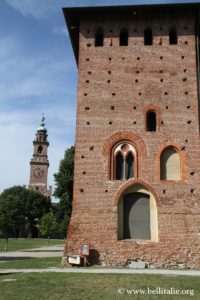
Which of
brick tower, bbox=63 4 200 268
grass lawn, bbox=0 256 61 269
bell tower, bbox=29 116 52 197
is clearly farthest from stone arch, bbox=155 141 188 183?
bell tower, bbox=29 116 52 197

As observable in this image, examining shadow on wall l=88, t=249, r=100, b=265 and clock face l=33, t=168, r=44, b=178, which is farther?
clock face l=33, t=168, r=44, b=178

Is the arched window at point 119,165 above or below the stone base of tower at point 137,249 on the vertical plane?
above

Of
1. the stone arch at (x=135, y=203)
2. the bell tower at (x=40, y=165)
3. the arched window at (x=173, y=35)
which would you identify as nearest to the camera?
the stone arch at (x=135, y=203)

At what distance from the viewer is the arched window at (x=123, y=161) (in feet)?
59.7

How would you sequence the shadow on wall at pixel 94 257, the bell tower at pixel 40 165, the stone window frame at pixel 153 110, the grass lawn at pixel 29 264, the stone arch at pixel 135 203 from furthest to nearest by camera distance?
1. the bell tower at pixel 40 165
2. the stone window frame at pixel 153 110
3. the stone arch at pixel 135 203
4. the shadow on wall at pixel 94 257
5. the grass lawn at pixel 29 264

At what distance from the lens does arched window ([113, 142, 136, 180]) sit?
717 inches

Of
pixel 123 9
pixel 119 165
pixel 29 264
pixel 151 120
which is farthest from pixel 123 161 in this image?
pixel 123 9

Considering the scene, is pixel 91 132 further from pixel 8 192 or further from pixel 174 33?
pixel 8 192

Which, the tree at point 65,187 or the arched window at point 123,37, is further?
the tree at point 65,187

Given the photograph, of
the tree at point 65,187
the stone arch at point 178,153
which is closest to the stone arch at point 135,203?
the stone arch at point 178,153

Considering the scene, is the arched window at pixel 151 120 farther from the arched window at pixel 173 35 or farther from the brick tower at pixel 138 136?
the arched window at pixel 173 35

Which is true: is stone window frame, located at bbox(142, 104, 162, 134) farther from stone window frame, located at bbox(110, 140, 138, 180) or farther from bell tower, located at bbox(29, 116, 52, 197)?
bell tower, located at bbox(29, 116, 52, 197)

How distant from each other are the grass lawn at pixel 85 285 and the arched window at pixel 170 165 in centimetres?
571

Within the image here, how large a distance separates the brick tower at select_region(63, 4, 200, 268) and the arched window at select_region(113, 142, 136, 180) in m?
0.05
